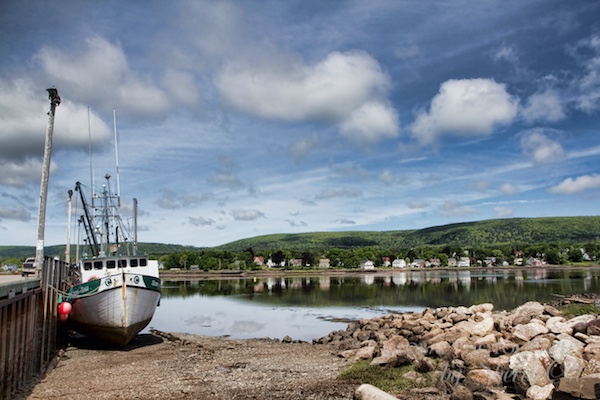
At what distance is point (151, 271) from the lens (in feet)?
103

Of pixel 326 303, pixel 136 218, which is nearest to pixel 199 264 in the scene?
pixel 326 303

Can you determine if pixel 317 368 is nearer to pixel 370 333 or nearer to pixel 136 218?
pixel 370 333

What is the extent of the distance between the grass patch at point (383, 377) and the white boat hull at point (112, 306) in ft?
43.5

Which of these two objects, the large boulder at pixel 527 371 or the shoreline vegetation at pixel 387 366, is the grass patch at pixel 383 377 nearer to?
the shoreline vegetation at pixel 387 366

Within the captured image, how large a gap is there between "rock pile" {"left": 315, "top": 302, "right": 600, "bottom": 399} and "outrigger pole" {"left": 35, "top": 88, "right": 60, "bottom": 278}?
15.3 m

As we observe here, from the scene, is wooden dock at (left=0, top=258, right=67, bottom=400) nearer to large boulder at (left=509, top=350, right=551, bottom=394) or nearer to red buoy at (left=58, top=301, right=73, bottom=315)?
red buoy at (left=58, top=301, right=73, bottom=315)

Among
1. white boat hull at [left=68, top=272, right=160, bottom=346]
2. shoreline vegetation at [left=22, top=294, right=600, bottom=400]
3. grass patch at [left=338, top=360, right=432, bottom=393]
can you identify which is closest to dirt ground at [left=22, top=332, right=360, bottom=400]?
shoreline vegetation at [left=22, top=294, right=600, bottom=400]

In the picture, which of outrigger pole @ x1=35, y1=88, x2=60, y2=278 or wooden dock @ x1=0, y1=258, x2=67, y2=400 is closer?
wooden dock @ x1=0, y1=258, x2=67, y2=400

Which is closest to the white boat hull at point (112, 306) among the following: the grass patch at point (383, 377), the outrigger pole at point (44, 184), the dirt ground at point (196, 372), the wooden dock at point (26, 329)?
the dirt ground at point (196, 372)

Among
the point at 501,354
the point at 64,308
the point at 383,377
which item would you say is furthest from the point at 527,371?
the point at 64,308

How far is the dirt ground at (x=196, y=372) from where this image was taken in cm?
1662

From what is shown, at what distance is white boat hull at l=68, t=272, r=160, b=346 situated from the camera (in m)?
26.0

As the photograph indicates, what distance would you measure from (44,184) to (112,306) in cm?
754

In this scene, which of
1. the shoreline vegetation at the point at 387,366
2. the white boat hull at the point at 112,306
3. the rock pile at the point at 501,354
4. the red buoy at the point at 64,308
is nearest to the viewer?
the rock pile at the point at 501,354
